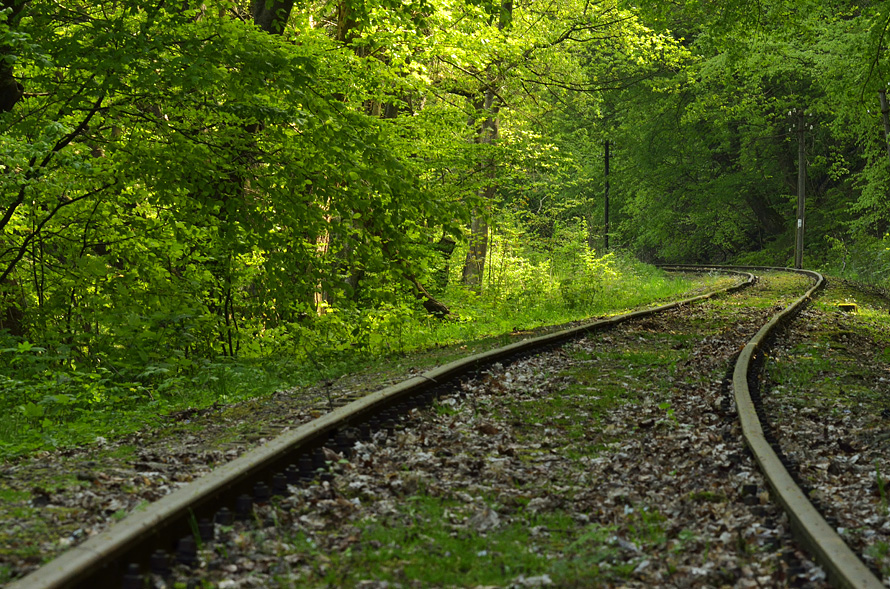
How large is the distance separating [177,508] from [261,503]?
73 cm

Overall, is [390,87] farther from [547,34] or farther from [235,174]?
[547,34]

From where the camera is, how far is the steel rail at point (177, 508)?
306 cm

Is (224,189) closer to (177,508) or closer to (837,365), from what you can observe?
(177,508)

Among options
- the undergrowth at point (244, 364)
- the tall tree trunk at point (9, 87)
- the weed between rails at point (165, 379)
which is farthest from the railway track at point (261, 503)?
the tall tree trunk at point (9, 87)

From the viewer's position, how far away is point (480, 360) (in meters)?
9.06

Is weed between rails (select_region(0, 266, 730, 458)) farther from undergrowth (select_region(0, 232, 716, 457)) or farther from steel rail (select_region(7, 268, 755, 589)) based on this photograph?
steel rail (select_region(7, 268, 755, 589))

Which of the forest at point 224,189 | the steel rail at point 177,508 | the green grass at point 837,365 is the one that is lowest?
the green grass at point 837,365

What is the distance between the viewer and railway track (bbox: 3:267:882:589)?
3.25 metres

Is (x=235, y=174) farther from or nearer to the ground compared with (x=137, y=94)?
nearer to the ground

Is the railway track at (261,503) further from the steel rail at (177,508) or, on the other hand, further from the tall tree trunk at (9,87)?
the tall tree trunk at (9,87)

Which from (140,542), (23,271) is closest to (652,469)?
(140,542)

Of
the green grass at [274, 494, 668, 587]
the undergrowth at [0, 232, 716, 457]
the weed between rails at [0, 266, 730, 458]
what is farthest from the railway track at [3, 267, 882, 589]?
the undergrowth at [0, 232, 716, 457]

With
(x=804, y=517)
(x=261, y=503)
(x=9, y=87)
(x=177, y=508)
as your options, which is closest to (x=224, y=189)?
(x=9, y=87)

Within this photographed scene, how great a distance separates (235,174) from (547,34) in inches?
545
